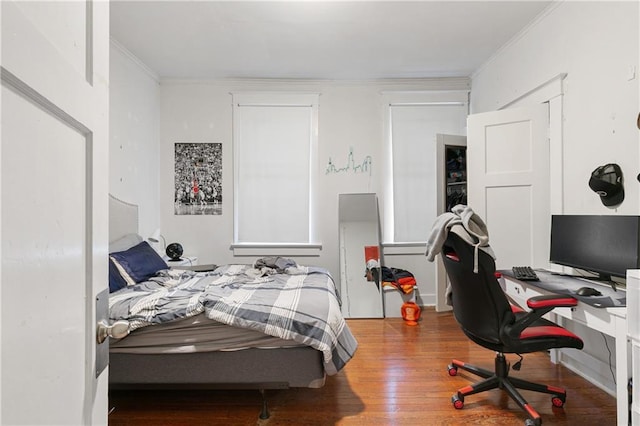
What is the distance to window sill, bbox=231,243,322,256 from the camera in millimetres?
4398

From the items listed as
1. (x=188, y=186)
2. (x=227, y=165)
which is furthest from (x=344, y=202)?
(x=188, y=186)

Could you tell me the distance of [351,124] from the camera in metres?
4.42

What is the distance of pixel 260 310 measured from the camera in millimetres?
2012

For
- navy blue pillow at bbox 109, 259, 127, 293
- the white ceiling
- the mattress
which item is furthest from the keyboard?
navy blue pillow at bbox 109, 259, 127, 293

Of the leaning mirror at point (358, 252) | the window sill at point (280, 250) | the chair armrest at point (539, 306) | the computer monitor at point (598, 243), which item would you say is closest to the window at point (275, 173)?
the window sill at point (280, 250)

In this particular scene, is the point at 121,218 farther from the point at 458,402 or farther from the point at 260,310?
the point at 458,402

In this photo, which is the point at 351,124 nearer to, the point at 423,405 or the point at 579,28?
the point at 579,28

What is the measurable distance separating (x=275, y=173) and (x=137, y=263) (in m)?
2.08

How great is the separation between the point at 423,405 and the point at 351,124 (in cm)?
329

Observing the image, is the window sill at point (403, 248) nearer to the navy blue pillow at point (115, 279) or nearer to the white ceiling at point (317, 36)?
the white ceiling at point (317, 36)

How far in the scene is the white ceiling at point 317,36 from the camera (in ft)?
9.39

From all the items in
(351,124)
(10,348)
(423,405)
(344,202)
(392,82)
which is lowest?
(423,405)

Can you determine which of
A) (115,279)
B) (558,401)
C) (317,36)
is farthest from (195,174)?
(558,401)

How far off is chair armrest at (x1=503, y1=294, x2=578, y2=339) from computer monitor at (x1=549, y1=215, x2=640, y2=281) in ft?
1.69
